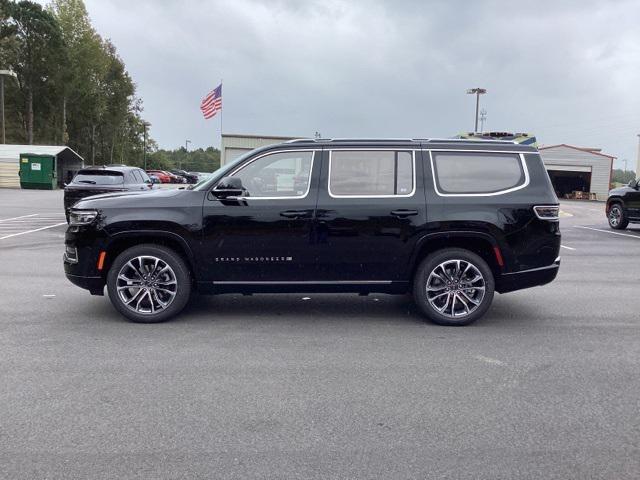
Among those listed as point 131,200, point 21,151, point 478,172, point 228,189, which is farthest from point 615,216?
point 21,151

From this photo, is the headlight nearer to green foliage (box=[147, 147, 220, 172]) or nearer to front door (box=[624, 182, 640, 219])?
front door (box=[624, 182, 640, 219])

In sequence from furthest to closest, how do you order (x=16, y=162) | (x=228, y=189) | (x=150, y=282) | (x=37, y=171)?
(x=16, y=162) → (x=37, y=171) → (x=150, y=282) → (x=228, y=189)

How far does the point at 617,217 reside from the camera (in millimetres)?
18266

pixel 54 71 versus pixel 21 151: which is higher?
pixel 54 71

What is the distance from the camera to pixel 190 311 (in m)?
6.80

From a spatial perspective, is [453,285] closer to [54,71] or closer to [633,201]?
[633,201]

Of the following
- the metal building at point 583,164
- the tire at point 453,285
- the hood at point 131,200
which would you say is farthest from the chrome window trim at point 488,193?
the metal building at point 583,164

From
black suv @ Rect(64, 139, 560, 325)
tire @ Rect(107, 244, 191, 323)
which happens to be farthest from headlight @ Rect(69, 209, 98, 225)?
tire @ Rect(107, 244, 191, 323)

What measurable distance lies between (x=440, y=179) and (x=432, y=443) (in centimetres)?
335

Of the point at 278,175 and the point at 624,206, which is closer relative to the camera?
the point at 278,175

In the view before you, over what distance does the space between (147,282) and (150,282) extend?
0.03 metres

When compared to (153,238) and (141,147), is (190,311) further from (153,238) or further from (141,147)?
(141,147)

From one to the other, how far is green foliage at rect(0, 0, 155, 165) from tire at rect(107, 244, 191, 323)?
60593 millimetres

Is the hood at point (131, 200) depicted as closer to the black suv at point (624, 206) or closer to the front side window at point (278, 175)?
the front side window at point (278, 175)
